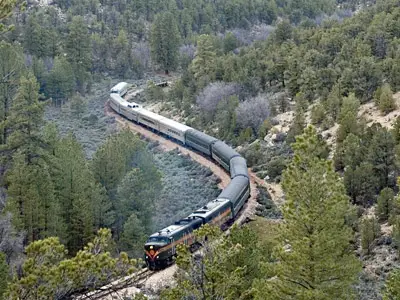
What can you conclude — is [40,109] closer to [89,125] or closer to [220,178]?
[220,178]

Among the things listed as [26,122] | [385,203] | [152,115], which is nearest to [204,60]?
[152,115]

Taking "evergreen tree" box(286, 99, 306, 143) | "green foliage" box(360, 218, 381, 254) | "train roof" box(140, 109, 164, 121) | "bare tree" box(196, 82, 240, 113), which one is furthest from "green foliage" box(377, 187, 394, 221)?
"train roof" box(140, 109, 164, 121)

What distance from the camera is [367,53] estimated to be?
5034 centimetres

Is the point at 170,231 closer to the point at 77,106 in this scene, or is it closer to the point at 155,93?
the point at 77,106

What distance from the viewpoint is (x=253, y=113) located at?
5203 centimetres

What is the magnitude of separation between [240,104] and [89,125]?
61.9ft

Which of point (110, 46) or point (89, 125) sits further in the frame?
point (110, 46)

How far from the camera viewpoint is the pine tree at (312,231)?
1608 centimetres

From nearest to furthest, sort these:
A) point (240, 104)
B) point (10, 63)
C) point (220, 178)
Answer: point (10, 63) < point (220, 178) < point (240, 104)

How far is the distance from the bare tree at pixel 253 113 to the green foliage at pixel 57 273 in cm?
4162

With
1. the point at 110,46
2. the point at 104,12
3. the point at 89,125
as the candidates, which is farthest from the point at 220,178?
the point at 104,12

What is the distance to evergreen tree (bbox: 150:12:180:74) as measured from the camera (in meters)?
84.4

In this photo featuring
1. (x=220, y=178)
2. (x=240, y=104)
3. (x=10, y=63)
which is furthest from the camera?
(x=240, y=104)

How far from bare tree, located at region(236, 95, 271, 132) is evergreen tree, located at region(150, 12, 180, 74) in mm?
34377
